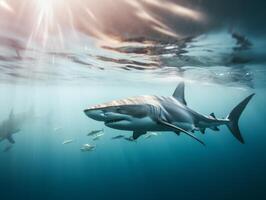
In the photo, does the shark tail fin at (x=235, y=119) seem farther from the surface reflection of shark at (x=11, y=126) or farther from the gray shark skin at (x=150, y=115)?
the surface reflection of shark at (x=11, y=126)

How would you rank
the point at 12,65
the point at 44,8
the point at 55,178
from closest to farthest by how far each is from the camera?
the point at 44,8
the point at 12,65
the point at 55,178

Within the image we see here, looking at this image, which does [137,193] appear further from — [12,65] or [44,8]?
[44,8]

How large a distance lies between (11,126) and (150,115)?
17320 millimetres

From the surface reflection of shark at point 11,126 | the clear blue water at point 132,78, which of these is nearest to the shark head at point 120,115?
the clear blue water at point 132,78

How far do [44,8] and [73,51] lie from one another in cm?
623

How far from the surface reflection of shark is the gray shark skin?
49.6 feet

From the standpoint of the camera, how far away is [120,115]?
6184mm

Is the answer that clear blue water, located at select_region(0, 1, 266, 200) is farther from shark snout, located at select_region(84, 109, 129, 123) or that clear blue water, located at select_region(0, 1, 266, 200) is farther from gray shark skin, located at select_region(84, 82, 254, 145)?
shark snout, located at select_region(84, 109, 129, 123)

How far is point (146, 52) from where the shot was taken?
578 inches

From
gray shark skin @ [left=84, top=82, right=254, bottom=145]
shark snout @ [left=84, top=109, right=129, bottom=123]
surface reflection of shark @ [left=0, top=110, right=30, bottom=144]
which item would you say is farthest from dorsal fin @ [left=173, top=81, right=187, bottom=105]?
surface reflection of shark @ [left=0, top=110, right=30, bottom=144]

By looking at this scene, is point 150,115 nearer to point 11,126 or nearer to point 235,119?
point 235,119

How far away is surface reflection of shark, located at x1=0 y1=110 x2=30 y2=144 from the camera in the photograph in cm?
2003

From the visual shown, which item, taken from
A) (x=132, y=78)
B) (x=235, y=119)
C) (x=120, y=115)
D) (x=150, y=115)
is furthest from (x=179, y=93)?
(x=132, y=78)

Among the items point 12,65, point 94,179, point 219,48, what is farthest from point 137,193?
point 219,48
